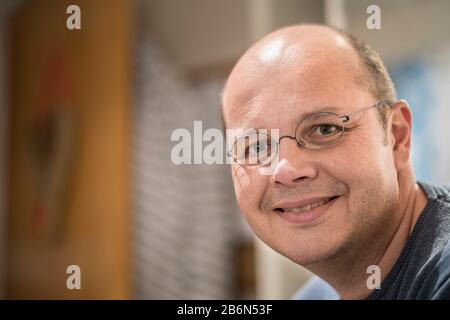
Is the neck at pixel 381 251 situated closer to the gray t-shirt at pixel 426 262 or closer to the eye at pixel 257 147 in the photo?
the gray t-shirt at pixel 426 262

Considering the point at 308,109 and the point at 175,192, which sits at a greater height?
the point at 308,109

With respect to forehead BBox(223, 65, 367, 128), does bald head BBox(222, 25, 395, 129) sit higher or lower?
higher

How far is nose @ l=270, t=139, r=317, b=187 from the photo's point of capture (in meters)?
0.59

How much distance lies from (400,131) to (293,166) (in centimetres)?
18

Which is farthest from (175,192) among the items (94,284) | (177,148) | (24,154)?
(177,148)

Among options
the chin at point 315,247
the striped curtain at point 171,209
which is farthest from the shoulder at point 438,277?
the striped curtain at point 171,209

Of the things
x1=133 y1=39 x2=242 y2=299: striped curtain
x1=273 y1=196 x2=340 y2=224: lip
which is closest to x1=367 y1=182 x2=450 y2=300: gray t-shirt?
x1=273 y1=196 x2=340 y2=224: lip

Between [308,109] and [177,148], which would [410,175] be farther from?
[177,148]

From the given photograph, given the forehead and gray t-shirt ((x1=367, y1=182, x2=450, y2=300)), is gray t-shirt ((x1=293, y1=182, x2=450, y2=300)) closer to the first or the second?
gray t-shirt ((x1=367, y1=182, x2=450, y2=300))

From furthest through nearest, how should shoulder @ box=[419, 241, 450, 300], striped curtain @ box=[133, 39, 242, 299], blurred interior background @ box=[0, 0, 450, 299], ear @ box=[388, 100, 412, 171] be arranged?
striped curtain @ box=[133, 39, 242, 299] < blurred interior background @ box=[0, 0, 450, 299] < ear @ box=[388, 100, 412, 171] < shoulder @ box=[419, 241, 450, 300]

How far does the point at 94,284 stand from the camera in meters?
2.16

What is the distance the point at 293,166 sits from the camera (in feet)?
1.96

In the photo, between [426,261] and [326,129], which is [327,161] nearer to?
[326,129]
